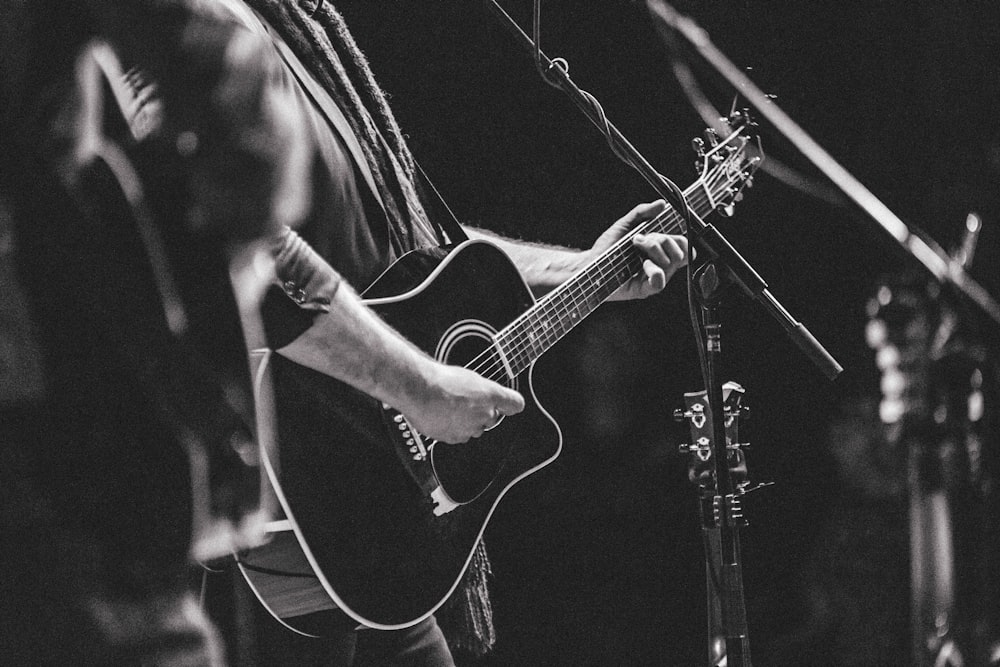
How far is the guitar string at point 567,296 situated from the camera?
67.8 inches

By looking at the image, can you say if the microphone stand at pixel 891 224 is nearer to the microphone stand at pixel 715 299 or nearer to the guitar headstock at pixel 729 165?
the microphone stand at pixel 715 299

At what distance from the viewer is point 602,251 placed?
6.63ft

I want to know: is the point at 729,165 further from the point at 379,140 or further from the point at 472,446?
the point at 472,446

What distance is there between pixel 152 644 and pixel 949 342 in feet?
2.59

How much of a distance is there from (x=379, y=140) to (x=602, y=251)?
1.68 feet

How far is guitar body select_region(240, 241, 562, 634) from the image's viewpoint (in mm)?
1401

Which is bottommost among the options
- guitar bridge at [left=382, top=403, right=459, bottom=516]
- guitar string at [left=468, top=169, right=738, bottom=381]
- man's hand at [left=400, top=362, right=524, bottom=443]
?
guitar bridge at [left=382, top=403, right=459, bottom=516]

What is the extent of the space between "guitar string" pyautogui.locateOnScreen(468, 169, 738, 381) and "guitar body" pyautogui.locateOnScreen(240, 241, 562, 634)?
3cm

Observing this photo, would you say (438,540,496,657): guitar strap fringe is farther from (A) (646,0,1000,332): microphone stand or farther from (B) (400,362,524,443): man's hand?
(A) (646,0,1000,332): microphone stand

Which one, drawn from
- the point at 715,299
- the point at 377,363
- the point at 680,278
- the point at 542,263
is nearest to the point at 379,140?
the point at 542,263

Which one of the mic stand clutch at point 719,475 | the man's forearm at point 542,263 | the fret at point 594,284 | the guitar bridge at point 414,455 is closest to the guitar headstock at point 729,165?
the fret at point 594,284

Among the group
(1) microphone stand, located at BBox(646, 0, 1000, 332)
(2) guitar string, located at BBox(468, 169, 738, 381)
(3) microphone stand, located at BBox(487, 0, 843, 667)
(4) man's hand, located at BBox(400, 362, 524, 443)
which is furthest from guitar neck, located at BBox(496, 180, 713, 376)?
(1) microphone stand, located at BBox(646, 0, 1000, 332)

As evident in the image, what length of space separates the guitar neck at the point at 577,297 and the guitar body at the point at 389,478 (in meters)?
0.06

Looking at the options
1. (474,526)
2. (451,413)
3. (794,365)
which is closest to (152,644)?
(451,413)
